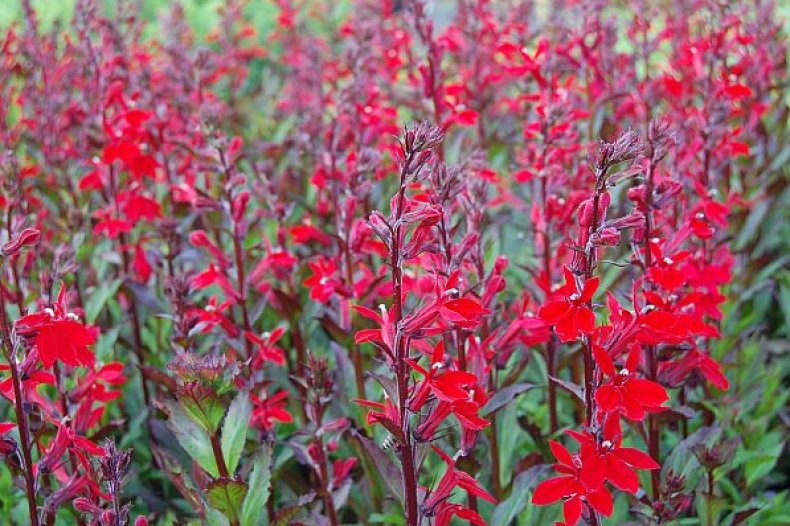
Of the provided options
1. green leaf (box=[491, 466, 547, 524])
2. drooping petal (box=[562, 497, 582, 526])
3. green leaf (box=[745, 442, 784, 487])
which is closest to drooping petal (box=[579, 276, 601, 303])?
drooping petal (box=[562, 497, 582, 526])

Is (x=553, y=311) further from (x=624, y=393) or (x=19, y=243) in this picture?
(x=19, y=243)

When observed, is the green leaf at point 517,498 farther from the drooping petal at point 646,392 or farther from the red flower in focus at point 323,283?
the red flower in focus at point 323,283

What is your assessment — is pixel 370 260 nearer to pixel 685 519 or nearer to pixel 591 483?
pixel 685 519

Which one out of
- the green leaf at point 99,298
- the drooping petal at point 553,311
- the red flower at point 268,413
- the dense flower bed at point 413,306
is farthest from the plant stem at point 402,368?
the green leaf at point 99,298

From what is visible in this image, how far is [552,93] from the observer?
335 cm

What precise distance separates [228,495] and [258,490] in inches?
6.0

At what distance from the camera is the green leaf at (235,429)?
218 cm

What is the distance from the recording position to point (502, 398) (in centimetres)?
224

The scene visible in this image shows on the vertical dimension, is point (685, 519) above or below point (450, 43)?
below

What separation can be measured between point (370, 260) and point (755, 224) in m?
1.77

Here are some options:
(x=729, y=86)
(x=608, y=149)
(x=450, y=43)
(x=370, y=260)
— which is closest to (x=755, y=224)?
(x=729, y=86)

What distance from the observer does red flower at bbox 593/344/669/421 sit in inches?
68.1

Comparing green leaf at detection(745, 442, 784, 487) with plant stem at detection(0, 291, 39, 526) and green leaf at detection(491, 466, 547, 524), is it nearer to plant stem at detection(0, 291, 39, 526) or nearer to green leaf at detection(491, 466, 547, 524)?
green leaf at detection(491, 466, 547, 524)

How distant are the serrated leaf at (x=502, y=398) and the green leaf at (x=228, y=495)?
611 millimetres
